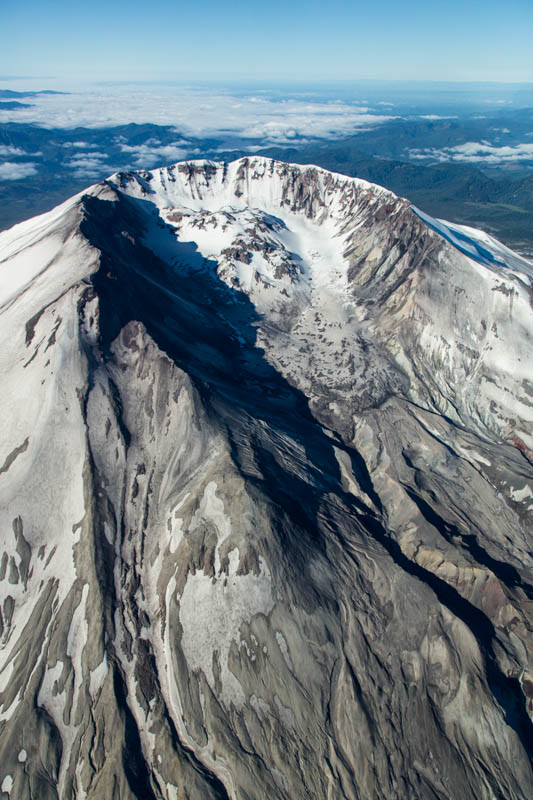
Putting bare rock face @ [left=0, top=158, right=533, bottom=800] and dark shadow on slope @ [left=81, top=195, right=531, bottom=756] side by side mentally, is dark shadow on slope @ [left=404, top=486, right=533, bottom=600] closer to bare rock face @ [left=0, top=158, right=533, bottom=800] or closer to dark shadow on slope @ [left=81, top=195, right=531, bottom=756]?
bare rock face @ [left=0, top=158, right=533, bottom=800]

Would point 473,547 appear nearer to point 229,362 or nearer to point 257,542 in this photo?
point 257,542

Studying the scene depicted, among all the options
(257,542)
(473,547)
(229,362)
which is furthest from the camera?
(229,362)

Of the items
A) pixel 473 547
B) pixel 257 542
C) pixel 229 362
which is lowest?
pixel 473 547

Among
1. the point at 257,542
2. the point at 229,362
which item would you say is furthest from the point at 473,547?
the point at 229,362

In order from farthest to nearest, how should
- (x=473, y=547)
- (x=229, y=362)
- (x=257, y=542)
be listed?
1. (x=229, y=362)
2. (x=473, y=547)
3. (x=257, y=542)

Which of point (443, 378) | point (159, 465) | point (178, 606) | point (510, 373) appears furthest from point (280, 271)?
point (178, 606)

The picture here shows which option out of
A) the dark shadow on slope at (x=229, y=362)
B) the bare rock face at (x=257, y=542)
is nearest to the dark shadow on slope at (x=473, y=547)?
the bare rock face at (x=257, y=542)
